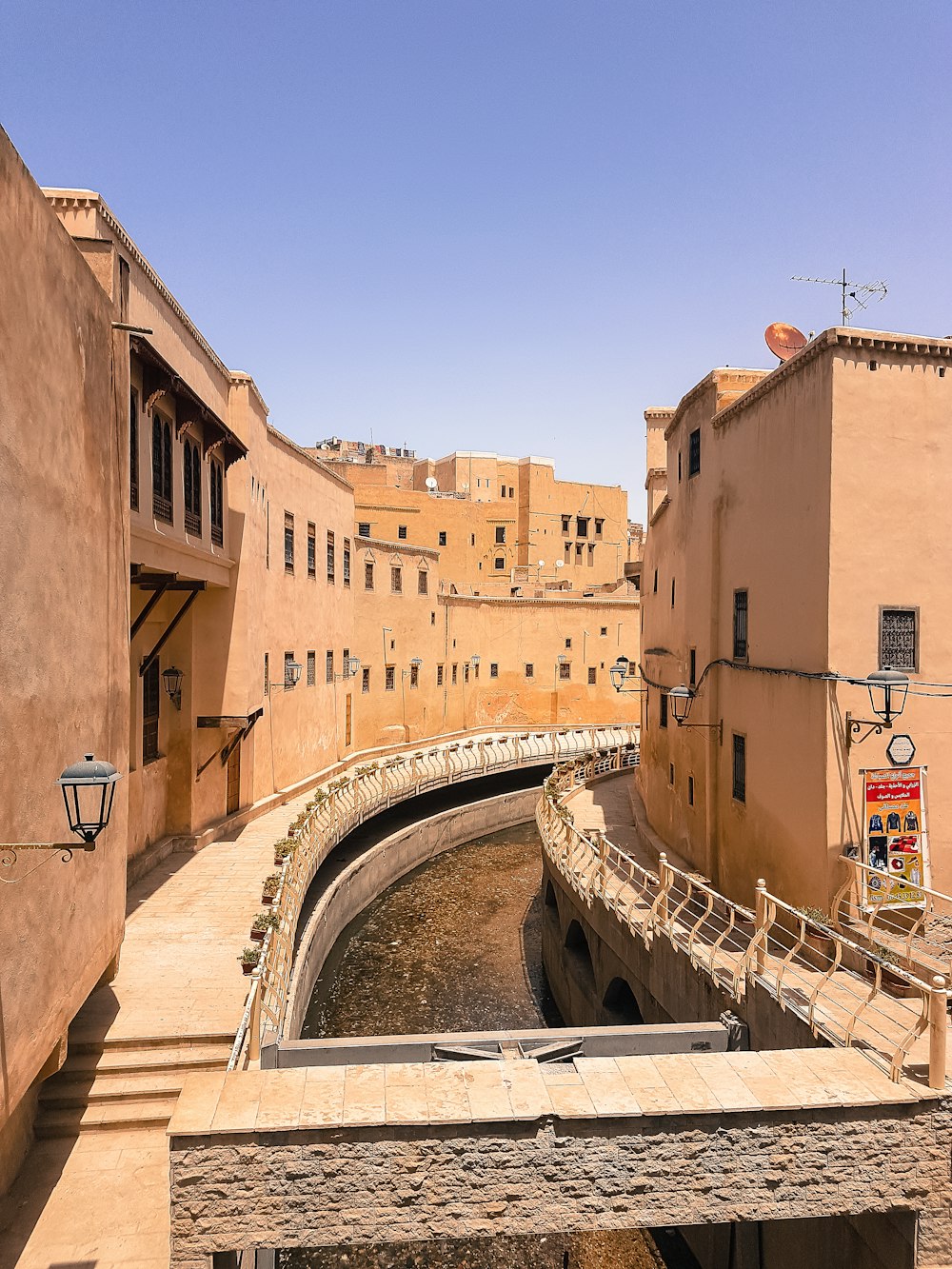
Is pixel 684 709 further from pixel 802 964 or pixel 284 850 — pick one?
pixel 284 850

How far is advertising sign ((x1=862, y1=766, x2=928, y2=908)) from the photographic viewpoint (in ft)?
34.3

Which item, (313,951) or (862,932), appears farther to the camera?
(313,951)

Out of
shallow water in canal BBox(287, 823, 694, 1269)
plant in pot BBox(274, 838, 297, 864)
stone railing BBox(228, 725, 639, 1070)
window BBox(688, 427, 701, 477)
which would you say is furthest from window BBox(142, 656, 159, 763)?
window BBox(688, 427, 701, 477)

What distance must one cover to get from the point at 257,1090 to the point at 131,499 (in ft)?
26.2

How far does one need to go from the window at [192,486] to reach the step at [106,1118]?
921 centimetres

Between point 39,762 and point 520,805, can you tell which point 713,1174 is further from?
point 520,805

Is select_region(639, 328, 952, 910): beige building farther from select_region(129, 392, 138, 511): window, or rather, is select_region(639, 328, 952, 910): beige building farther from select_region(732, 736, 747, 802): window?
select_region(129, 392, 138, 511): window

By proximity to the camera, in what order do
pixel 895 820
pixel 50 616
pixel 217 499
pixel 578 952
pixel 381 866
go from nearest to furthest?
pixel 50 616, pixel 895 820, pixel 578 952, pixel 217 499, pixel 381 866

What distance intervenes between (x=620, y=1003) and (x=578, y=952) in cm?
240

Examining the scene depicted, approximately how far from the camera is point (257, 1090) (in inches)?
261

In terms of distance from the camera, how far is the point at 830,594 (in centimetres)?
1053

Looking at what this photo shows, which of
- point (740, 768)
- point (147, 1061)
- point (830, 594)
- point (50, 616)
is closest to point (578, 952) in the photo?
point (740, 768)

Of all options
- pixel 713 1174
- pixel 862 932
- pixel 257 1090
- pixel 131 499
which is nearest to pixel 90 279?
pixel 131 499

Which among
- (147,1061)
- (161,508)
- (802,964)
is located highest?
(161,508)
